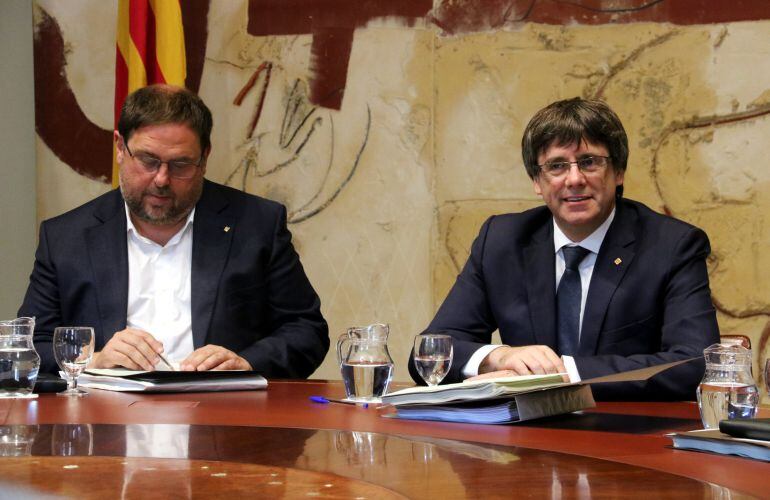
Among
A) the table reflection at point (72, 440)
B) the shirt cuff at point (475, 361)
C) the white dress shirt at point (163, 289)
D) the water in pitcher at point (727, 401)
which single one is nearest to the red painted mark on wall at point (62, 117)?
the white dress shirt at point (163, 289)

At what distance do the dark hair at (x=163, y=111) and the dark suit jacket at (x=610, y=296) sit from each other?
3.15ft

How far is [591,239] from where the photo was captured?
2939 millimetres

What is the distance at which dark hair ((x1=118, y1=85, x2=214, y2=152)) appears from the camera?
3.32 meters

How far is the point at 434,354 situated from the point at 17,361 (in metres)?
0.89

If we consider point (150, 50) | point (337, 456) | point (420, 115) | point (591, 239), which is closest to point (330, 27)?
point (420, 115)

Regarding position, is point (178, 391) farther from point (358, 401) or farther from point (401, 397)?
point (401, 397)

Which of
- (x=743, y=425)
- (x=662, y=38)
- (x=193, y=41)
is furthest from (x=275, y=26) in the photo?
(x=743, y=425)

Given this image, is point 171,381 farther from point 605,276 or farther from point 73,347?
point 605,276

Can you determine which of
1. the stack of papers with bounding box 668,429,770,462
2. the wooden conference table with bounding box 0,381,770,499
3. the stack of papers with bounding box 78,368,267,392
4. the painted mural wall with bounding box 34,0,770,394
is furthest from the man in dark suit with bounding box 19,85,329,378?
the stack of papers with bounding box 668,429,770,462

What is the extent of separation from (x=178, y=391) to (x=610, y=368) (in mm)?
985

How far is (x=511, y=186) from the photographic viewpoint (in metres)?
4.47

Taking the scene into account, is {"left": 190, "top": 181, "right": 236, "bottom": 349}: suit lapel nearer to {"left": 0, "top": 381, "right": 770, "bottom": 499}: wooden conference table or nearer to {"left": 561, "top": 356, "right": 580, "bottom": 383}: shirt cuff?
{"left": 0, "top": 381, "right": 770, "bottom": 499}: wooden conference table

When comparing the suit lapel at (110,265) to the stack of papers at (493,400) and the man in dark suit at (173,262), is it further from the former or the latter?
the stack of papers at (493,400)

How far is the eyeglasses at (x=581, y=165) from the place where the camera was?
115 inches
